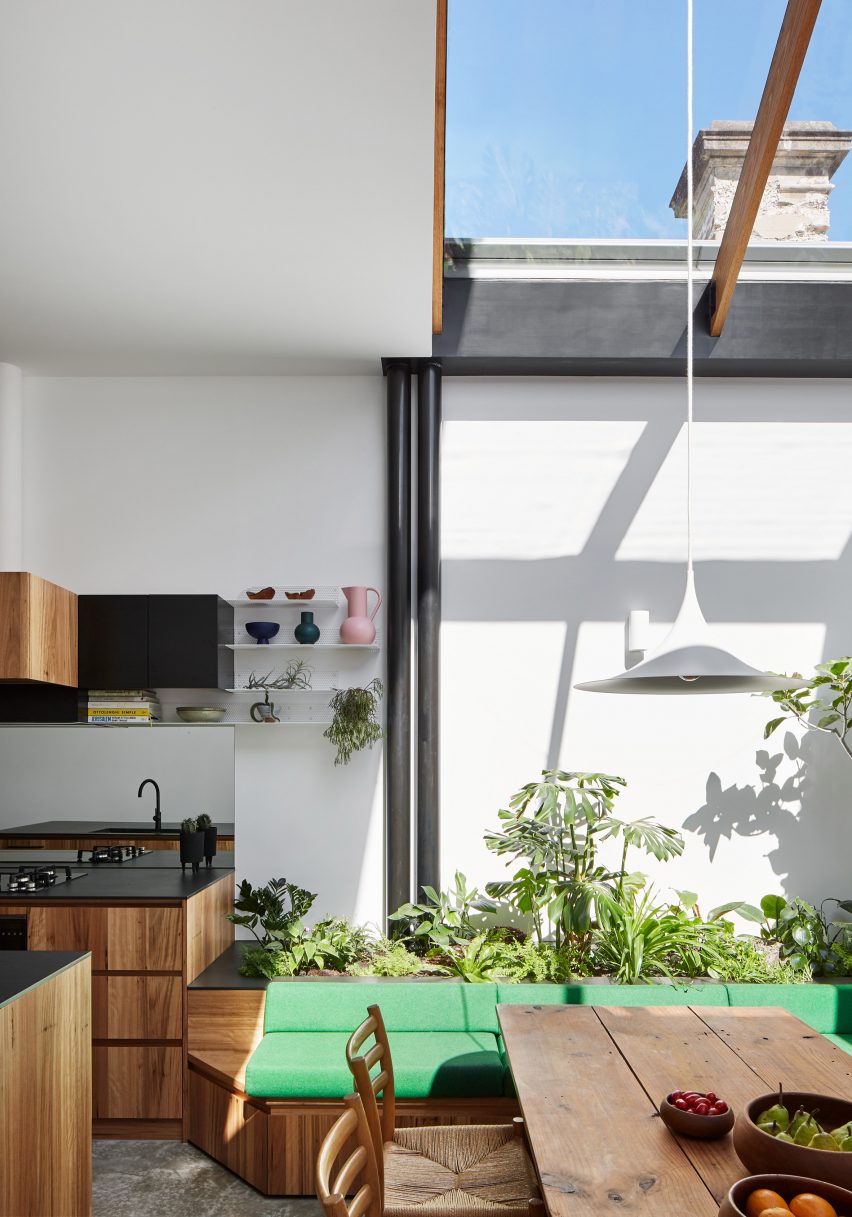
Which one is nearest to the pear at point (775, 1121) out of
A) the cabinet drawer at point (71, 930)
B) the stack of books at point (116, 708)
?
the cabinet drawer at point (71, 930)

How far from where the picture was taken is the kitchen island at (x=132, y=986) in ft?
13.9

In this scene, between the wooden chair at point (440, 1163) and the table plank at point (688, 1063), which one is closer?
the table plank at point (688, 1063)

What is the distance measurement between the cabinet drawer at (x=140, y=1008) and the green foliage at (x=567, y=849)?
1467 mm

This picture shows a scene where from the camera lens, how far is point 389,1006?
13.7 ft

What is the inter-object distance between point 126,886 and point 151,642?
3.68 ft

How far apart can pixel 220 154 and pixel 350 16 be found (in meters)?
0.74

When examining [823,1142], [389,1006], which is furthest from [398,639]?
[823,1142]

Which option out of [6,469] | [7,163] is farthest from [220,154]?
[6,469]

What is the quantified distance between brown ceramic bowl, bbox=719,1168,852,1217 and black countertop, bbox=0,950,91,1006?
1766mm

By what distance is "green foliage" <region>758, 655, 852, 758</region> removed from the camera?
470cm

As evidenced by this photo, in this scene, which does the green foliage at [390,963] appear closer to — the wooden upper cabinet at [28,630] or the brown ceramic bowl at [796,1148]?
the wooden upper cabinet at [28,630]

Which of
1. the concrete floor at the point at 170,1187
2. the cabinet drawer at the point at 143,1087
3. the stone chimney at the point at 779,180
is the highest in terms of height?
the stone chimney at the point at 779,180

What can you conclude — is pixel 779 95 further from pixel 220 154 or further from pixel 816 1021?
pixel 816 1021

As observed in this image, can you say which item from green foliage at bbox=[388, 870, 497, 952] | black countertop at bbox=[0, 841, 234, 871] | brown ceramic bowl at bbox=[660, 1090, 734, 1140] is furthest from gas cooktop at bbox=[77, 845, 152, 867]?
brown ceramic bowl at bbox=[660, 1090, 734, 1140]
